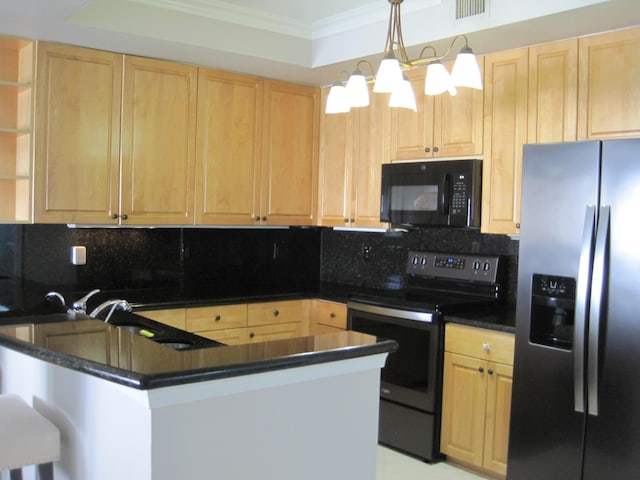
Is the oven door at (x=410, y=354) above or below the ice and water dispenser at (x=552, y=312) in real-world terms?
below

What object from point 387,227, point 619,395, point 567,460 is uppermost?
point 387,227

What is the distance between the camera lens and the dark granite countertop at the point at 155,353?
1.42 m

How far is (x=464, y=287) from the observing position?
3.81 m


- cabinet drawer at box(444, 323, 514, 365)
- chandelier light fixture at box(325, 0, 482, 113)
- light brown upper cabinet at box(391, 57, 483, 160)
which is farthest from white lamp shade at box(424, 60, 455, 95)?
cabinet drawer at box(444, 323, 514, 365)

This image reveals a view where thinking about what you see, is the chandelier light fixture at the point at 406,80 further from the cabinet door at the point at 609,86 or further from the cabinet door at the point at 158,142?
the cabinet door at the point at 158,142

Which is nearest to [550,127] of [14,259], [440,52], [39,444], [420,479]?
[440,52]

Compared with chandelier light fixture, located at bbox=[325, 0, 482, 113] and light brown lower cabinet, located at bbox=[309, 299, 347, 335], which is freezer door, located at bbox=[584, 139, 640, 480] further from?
light brown lower cabinet, located at bbox=[309, 299, 347, 335]

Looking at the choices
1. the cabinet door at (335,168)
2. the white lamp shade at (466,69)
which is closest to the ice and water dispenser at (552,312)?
the white lamp shade at (466,69)

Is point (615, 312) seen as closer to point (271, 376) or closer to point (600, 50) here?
point (600, 50)

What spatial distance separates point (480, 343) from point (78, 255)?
7.78 ft

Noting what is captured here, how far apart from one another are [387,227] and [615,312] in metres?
1.66

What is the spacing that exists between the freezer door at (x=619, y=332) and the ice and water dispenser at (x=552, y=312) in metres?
0.19

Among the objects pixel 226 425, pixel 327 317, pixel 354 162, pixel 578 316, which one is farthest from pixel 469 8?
pixel 226 425

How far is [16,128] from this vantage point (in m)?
3.59
